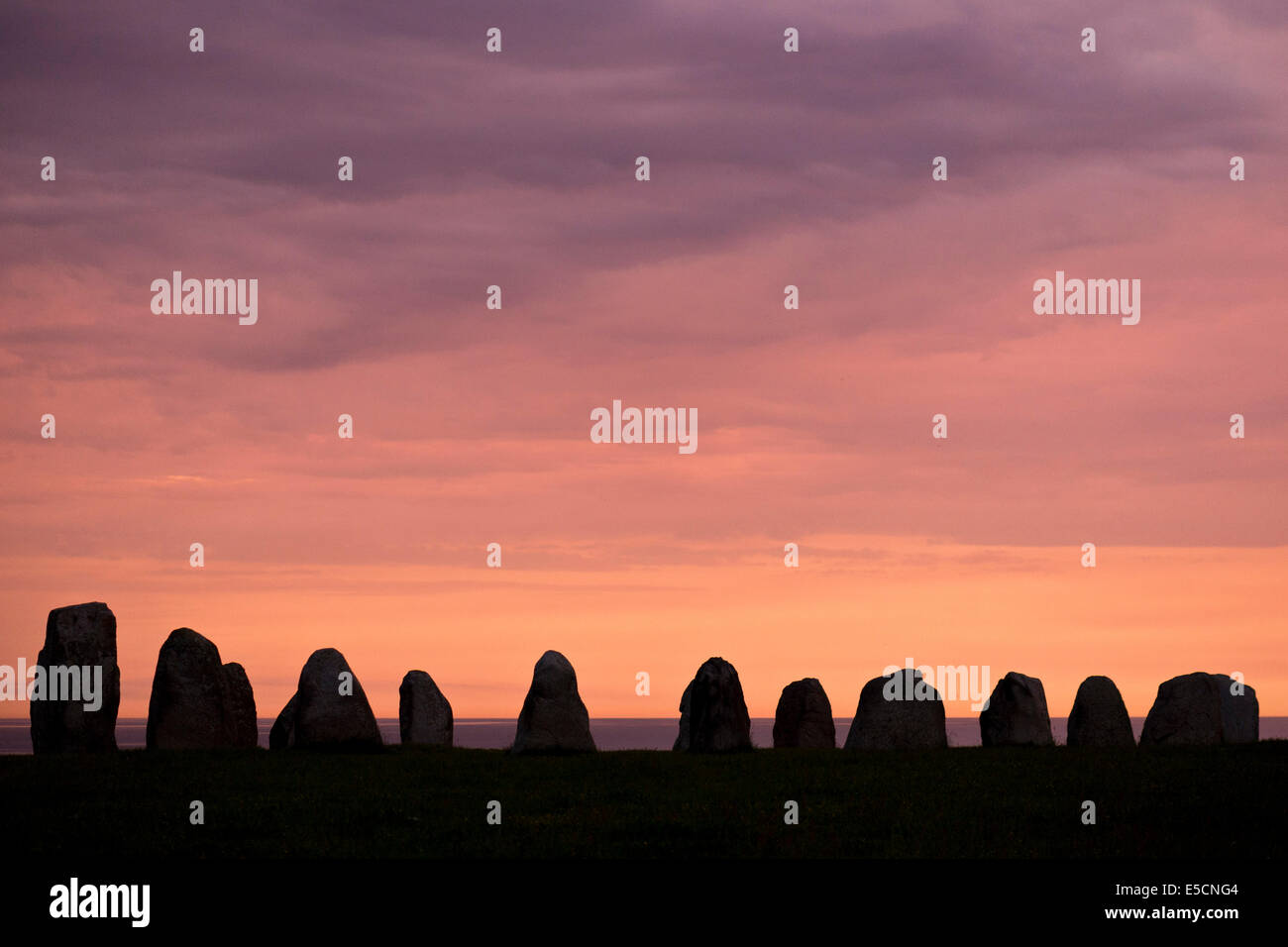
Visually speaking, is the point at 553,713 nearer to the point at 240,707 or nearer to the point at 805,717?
the point at 240,707

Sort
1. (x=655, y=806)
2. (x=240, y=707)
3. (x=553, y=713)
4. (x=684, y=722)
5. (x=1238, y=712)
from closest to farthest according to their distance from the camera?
(x=655, y=806) → (x=553, y=713) → (x=240, y=707) → (x=684, y=722) → (x=1238, y=712)

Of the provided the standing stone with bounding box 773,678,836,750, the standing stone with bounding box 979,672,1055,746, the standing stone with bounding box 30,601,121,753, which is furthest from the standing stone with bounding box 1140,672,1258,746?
the standing stone with bounding box 30,601,121,753

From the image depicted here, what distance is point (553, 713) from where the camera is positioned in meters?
31.5

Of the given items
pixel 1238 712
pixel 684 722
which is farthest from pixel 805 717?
pixel 1238 712

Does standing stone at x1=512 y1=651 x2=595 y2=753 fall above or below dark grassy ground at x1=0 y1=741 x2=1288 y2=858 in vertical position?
above

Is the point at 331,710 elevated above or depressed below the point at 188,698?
below

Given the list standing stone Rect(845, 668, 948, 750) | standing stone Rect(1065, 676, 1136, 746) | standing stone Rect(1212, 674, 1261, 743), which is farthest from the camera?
standing stone Rect(1212, 674, 1261, 743)

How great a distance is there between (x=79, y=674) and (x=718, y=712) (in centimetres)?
1592

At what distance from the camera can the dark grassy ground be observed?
1797 cm

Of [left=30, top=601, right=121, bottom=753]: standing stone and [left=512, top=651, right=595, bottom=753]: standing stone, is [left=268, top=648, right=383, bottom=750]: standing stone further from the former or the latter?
[left=30, top=601, right=121, bottom=753]: standing stone

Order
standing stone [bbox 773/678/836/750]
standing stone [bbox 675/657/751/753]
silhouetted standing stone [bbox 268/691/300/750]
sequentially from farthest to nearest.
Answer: standing stone [bbox 773/678/836/750] → silhouetted standing stone [bbox 268/691/300/750] → standing stone [bbox 675/657/751/753]

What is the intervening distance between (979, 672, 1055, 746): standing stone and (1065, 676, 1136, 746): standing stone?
80 centimetres

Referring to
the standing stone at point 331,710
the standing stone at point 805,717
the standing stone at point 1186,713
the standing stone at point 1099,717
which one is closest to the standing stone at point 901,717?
the standing stone at point 805,717
